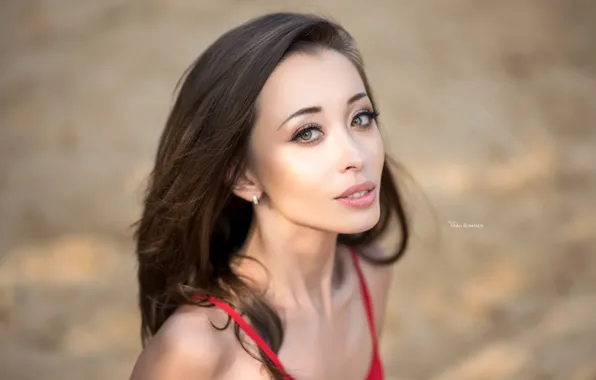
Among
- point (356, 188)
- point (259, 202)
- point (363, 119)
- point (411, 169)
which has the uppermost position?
point (363, 119)

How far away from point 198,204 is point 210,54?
0.37 m

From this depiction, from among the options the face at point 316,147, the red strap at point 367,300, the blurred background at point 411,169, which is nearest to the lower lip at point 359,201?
the face at point 316,147

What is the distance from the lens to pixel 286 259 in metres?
2.05

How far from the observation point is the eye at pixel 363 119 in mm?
1923

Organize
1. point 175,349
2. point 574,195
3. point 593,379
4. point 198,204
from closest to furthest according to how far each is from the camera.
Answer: point 175,349
point 198,204
point 593,379
point 574,195

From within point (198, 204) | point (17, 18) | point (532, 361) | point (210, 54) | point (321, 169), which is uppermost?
point (210, 54)

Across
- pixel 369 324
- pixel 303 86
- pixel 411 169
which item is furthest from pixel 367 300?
pixel 411 169

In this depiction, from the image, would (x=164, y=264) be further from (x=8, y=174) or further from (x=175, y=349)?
(x=8, y=174)

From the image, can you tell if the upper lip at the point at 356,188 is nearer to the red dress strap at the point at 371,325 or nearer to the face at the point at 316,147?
the face at the point at 316,147

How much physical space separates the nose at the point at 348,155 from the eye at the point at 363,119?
87 millimetres

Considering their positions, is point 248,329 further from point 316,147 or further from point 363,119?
point 363,119

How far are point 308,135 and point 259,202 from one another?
243 millimetres

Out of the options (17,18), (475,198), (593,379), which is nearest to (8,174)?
(17,18)

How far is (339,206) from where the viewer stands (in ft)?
6.06
